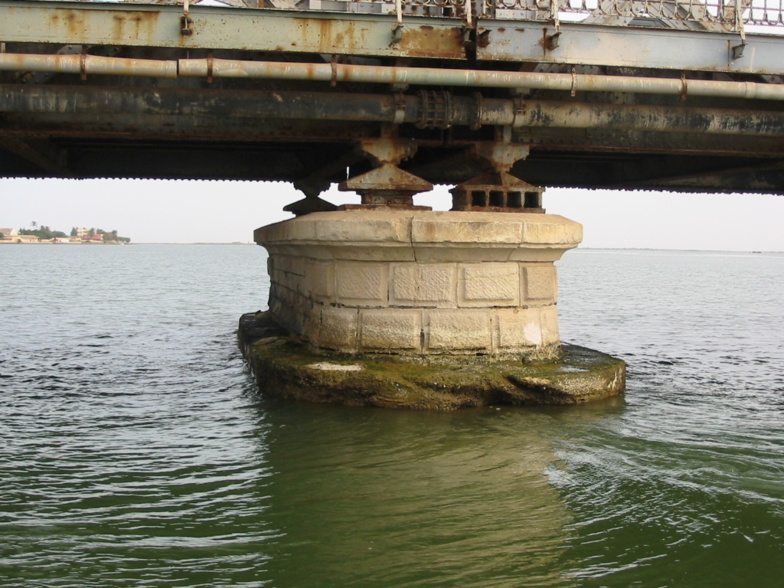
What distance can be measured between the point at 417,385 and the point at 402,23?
350 cm

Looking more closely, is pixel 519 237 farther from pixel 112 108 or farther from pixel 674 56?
pixel 112 108

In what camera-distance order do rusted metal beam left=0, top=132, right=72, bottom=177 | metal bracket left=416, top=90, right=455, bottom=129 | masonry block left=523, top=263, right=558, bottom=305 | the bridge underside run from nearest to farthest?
the bridge underside, metal bracket left=416, top=90, right=455, bottom=129, masonry block left=523, top=263, right=558, bottom=305, rusted metal beam left=0, top=132, right=72, bottom=177

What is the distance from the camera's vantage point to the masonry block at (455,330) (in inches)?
353

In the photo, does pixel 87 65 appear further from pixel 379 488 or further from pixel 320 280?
pixel 379 488

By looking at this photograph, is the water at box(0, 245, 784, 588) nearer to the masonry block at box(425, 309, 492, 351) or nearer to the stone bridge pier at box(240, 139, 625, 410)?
the stone bridge pier at box(240, 139, 625, 410)

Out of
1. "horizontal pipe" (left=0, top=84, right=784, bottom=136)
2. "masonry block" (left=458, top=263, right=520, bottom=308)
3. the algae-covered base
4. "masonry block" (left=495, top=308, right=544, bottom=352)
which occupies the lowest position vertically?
the algae-covered base

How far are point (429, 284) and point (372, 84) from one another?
2336 millimetres

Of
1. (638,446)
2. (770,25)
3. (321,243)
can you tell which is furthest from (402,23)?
(638,446)

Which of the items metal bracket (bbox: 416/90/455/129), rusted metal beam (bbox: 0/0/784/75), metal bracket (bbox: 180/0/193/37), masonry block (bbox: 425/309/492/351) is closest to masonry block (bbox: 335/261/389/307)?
masonry block (bbox: 425/309/492/351)

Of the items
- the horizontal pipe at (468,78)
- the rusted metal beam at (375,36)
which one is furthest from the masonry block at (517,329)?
the rusted metal beam at (375,36)

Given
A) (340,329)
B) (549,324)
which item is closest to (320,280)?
(340,329)

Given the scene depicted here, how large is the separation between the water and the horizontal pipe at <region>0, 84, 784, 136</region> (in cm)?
304

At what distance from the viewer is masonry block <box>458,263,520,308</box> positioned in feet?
29.5

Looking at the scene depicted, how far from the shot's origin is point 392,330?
29.6 feet
